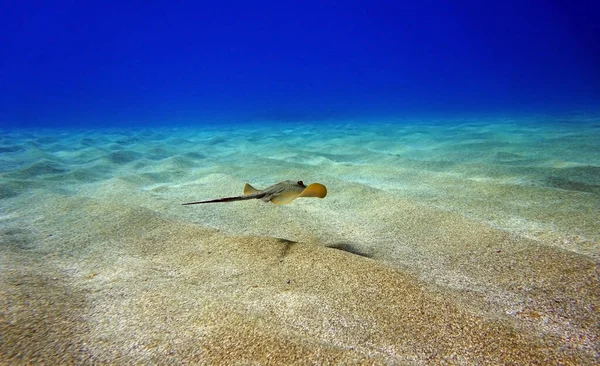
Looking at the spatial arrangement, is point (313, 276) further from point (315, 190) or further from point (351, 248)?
point (351, 248)

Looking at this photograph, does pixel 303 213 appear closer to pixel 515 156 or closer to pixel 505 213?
pixel 505 213

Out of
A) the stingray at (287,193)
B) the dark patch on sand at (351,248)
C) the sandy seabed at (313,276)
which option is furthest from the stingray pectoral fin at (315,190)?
the dark patch on sand at (351,248)

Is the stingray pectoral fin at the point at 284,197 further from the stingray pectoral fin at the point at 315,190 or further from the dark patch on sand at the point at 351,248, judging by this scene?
the dark patch on sand at the point at 351,248

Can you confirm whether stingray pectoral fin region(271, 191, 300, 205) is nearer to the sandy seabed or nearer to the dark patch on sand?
the sandy seabed

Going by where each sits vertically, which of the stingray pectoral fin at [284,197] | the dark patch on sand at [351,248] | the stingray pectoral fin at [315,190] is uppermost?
the stingray pectoral fin at [315,190]

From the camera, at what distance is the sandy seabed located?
142 centimetres

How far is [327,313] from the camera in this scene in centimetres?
171

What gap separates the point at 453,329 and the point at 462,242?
4.43 feet

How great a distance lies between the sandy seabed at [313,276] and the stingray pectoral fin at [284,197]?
43cm

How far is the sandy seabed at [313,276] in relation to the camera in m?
1.42

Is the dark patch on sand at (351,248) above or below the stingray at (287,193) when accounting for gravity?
below

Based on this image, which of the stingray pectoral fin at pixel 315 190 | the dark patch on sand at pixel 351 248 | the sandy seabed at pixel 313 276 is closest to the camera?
the sandy seabed at pixel 313 276

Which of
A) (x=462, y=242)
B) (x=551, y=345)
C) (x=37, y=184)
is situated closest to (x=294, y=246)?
(x=462, y=242)

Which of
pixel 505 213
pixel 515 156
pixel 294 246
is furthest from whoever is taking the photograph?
pixel 515 156
